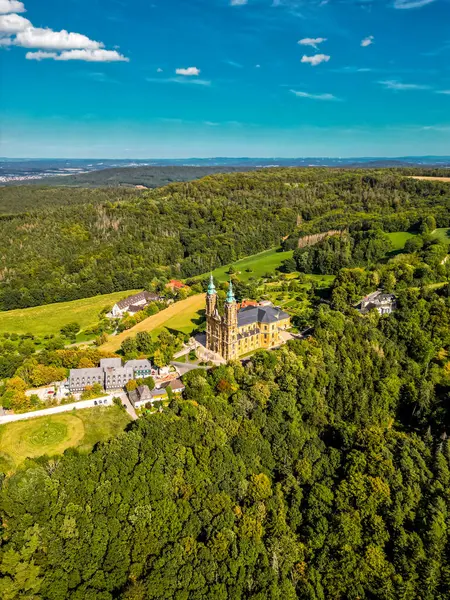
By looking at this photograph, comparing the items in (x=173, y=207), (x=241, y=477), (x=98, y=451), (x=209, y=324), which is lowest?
(x=241, y=477)

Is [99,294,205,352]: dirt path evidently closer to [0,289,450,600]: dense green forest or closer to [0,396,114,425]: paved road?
[0,396,114,425]: paved road

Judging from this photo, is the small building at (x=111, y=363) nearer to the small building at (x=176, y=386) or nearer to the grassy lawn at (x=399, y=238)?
the small building at (x=176, y=386)

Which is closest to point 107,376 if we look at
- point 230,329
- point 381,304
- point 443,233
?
point 230,329

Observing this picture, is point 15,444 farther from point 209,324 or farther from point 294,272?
point 294,272

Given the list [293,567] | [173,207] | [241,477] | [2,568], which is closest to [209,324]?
[241,477]

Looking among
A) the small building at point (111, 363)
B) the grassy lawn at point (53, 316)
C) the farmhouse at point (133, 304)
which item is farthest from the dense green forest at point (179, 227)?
the small building at point (111, 363)

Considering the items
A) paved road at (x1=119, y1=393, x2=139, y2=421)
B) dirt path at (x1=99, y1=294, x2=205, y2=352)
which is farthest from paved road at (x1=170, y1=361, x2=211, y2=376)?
dirt path at (x1=99, y1=294, x2=205, y2=352)
